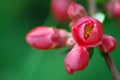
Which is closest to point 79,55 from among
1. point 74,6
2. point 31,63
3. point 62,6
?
point 74,6

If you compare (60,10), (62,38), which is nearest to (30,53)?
(60,10)

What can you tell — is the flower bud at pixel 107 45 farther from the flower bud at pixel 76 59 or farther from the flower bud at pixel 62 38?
the flower bud at pixel 62 38

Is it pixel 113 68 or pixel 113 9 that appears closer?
pixel 113 68

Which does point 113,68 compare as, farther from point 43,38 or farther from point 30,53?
point 30,53

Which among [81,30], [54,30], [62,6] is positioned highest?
[81,30]

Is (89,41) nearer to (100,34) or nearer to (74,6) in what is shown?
(100,34)

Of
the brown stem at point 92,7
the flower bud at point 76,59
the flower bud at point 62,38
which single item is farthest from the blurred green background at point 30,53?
the flower bud at point 76,59
